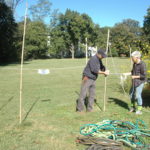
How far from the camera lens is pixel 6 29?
1217 inches

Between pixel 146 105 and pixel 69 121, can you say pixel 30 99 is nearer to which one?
pixel 69 121

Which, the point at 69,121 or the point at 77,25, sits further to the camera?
the point at 77,25

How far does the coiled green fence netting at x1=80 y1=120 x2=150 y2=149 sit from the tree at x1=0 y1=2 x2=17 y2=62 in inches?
1131

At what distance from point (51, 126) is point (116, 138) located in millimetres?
1608

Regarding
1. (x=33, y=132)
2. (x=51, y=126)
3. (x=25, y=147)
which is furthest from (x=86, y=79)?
(x=25, y=147)

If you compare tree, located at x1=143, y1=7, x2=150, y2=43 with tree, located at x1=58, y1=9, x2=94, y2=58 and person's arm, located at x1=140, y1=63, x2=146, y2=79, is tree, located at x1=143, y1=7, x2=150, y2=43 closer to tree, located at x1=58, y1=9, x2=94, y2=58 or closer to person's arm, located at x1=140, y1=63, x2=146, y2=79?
tree, located at x1=58, y1=9, x2=94, y2=58

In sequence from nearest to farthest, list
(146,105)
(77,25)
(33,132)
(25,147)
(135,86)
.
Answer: (25,147)
(33,132)
(135,86)
(146,105)
(77,25)

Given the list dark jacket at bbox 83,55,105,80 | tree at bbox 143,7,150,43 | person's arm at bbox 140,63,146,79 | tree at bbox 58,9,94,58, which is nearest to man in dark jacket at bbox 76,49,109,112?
dark jacket at bbox 83,55,105,80

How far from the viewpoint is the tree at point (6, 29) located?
30166 mm

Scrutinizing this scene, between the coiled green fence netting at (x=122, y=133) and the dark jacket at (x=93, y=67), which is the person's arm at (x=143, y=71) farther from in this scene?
the coiled green fence netting at (x=122, y=133)

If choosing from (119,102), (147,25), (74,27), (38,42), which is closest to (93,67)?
(119,102)

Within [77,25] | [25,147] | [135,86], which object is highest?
[77,25]

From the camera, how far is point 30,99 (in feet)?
26.0

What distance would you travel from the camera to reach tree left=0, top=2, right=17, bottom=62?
3017 centimetres
